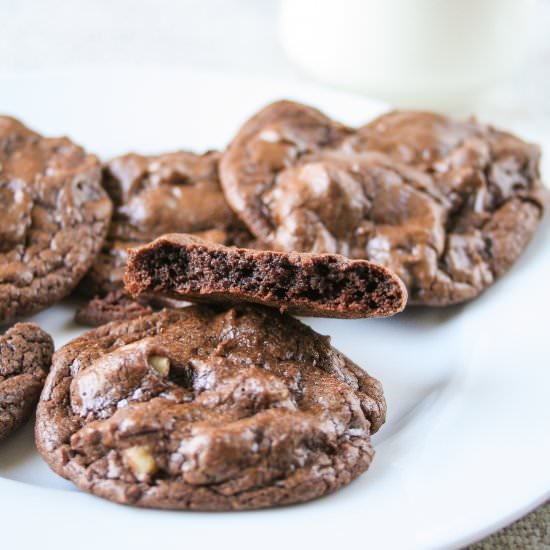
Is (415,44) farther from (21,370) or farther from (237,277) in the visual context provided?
(21,370)

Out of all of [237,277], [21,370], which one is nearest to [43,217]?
[21,370]

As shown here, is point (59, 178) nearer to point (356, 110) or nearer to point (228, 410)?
point (228, 410)

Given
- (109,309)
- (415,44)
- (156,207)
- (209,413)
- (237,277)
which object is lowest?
(109,309)

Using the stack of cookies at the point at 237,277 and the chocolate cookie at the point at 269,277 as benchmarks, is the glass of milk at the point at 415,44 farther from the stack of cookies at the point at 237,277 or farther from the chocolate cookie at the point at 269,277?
the chocolate cookie at the point at 269,277

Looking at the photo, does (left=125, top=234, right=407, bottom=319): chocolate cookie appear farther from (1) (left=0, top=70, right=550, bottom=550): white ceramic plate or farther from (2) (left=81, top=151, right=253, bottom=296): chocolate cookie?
(2) (left=81, top=151, right=253, bottom=296): chocolate cookie

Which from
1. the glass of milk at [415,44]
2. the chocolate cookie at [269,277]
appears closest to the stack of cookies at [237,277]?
the chocolate cookie at [269,277]

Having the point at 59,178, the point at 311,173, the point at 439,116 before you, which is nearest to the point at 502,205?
the point at 439,116
